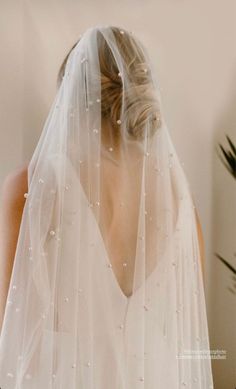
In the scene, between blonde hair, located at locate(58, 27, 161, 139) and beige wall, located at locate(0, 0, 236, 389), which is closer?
blonde hair, located at locate(58, 27, 161, 139)

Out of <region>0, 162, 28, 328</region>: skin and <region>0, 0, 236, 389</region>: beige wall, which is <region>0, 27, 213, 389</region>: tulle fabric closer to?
<region>0, 162, 28, 328</region>: skin

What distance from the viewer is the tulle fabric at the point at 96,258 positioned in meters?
1.19

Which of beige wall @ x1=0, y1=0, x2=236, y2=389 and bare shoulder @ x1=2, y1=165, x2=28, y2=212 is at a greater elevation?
beige wall @ x1=0, y1=0, x2=236, y2=389

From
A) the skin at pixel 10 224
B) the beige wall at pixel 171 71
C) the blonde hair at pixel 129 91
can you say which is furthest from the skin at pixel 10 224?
the beige wall at pixel 171 71

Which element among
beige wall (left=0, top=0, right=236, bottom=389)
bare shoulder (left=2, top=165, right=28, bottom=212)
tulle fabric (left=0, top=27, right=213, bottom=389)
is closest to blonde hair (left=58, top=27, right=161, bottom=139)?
tulle fabric (left=0, top=27, right=213, bottom=389)

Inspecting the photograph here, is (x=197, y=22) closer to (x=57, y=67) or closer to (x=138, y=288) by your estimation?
(x=57, y=67)

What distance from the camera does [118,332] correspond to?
4.04 ft

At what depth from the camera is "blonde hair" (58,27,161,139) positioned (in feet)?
4.09

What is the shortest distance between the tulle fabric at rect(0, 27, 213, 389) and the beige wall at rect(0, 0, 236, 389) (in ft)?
1.73

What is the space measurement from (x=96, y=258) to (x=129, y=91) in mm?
433

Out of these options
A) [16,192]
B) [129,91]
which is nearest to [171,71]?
[129,91]

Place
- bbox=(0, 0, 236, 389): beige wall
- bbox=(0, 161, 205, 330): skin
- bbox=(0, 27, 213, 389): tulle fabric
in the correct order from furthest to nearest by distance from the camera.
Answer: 1. bbox=(0, 0, 236, 389): beige wall
2. bbox=(0, 161, 205, 330): skin
3. bbox=(0, 27, 213, 389): tulle fabric

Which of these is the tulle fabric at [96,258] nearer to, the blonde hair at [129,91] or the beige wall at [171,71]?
the blonde hair at [129,91]

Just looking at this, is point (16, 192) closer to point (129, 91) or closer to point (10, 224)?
point (10, 224)
